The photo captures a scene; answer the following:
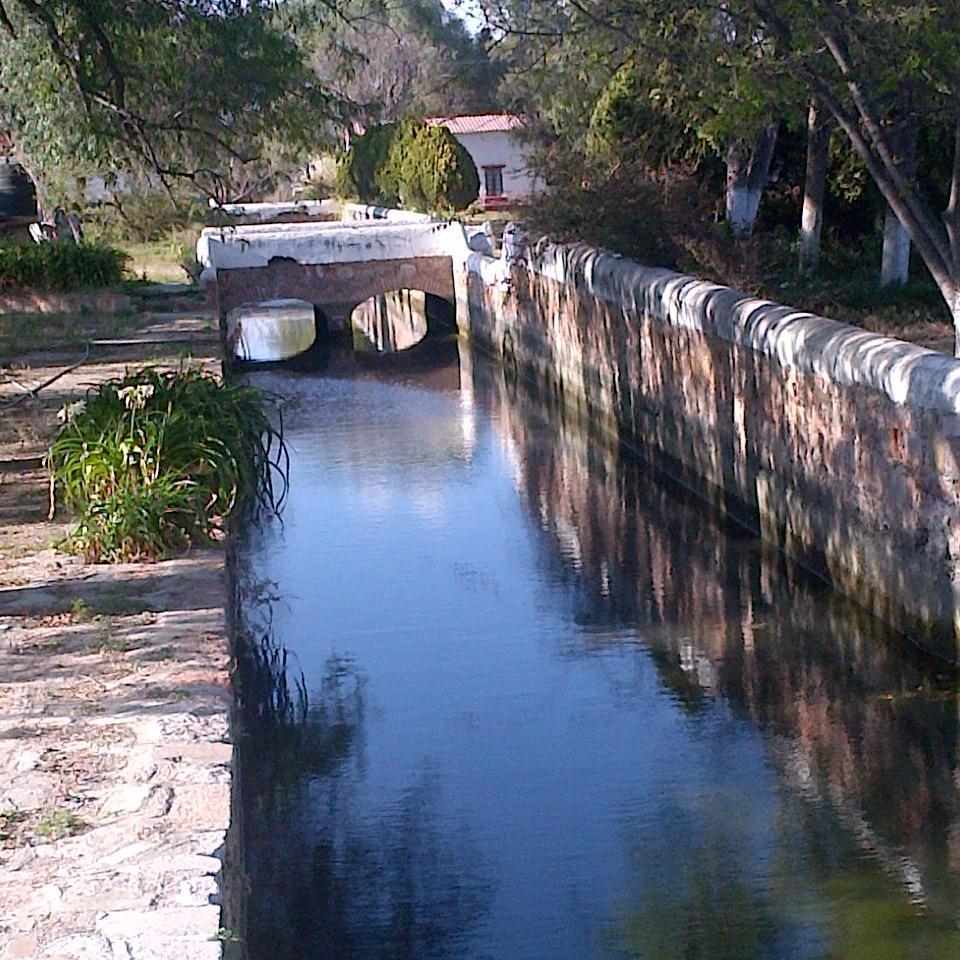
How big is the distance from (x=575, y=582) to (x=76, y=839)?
7.53m

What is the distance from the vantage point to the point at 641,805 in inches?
311

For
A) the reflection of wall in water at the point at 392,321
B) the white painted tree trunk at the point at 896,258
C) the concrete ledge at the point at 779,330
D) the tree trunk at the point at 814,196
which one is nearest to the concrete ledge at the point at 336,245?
the reflection of wall in water at the point at 392,321

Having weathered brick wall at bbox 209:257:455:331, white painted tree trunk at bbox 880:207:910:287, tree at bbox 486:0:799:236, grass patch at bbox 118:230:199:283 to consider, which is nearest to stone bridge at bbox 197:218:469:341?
weathered brick wall at bbox 209:257:455:331

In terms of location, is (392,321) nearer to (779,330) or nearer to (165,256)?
(165,256)

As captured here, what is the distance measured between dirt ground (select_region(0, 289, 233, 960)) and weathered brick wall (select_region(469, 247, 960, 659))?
4.02 metres

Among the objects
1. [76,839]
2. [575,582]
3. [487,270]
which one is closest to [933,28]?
[575,582]

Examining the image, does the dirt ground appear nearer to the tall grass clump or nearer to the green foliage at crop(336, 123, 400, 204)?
the tall grass clump

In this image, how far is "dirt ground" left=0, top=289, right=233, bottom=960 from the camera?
441cm

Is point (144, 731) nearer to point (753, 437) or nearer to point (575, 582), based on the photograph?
point (575, 582)

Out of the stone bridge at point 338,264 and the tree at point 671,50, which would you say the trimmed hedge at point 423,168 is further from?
the tree at point 671,50

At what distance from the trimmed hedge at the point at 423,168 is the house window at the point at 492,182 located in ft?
28.9

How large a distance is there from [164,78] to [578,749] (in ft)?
30.1

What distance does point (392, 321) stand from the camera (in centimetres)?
3462

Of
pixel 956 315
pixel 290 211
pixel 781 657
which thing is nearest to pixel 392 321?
pixel 290 211
